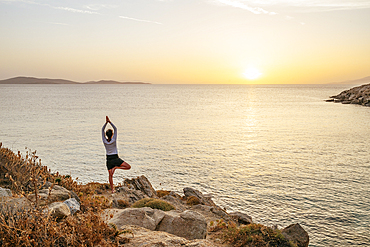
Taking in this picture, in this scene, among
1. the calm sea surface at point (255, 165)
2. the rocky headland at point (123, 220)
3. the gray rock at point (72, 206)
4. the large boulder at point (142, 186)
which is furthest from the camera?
the large boulder at point (142, 186)

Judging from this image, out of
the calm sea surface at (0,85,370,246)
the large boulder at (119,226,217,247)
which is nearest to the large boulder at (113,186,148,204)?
the calm sea surface at (0,85,370,246)

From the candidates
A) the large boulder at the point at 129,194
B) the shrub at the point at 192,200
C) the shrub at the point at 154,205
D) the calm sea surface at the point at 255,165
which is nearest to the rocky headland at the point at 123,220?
the shrub at the point at 154,205

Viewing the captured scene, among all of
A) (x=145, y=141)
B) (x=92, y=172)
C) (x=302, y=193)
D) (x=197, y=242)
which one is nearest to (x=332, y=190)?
(x=302, y=193)

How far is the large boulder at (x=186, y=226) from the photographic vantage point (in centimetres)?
807

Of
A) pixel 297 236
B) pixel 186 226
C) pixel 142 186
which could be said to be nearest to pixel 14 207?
pixel 186 226

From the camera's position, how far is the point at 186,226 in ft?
27.0

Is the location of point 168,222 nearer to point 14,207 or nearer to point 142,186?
point 14,207

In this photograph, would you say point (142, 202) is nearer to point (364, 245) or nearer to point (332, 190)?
point (364, 245)

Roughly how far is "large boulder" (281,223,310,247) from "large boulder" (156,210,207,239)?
3.46m

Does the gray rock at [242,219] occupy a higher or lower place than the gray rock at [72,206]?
lower

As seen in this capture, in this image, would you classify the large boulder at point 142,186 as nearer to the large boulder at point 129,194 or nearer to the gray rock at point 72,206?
the large boulder at point 129,194

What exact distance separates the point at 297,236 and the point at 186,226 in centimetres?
442

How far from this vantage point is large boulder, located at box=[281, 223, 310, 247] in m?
9.48

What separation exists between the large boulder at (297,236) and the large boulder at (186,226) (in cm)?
346
